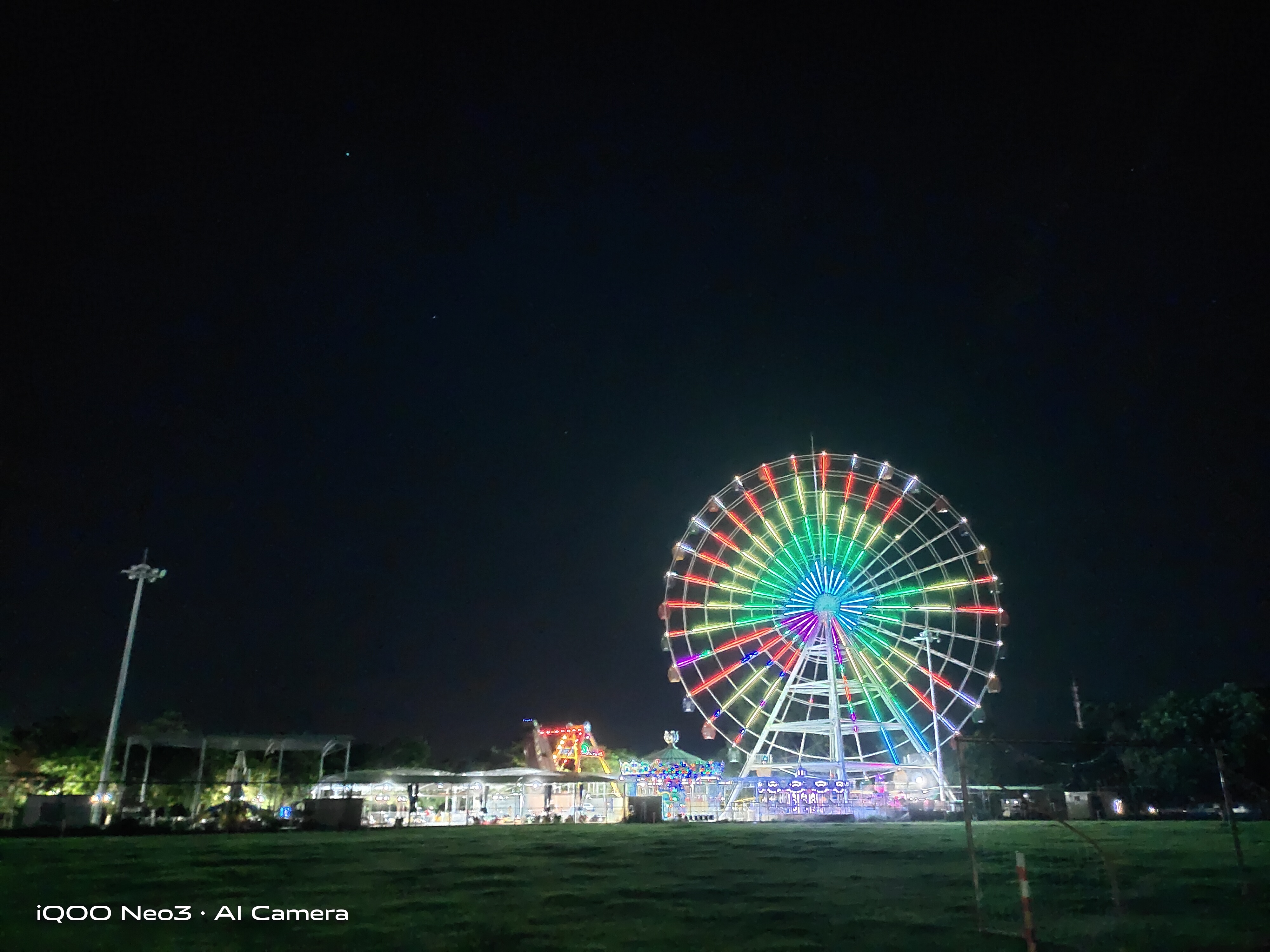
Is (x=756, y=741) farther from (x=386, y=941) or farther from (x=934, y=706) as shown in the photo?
(x=386, y=941)

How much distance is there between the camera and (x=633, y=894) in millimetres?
12719

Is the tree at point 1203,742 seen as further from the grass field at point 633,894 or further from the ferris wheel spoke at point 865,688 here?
the grass field at point 633,894

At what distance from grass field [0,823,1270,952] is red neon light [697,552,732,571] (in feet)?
80.5

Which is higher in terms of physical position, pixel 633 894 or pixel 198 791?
pixel 198 791

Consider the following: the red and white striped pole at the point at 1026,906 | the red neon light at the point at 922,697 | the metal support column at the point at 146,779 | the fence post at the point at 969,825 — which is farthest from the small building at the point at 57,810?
the red neon light at the point at 922,697

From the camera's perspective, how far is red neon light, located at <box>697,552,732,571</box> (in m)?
47.2

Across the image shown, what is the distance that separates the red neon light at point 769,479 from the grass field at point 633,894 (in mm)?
25364

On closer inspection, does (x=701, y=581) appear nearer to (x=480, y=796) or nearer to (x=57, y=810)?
(x=480, y=796)

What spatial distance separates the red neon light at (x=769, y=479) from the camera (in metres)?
47.0

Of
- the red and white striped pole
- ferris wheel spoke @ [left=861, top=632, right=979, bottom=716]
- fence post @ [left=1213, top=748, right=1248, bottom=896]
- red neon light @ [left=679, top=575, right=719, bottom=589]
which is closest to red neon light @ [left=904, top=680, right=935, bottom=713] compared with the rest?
ferris wheel spoke @ [left=861, top=632, right=979, bottom=716]

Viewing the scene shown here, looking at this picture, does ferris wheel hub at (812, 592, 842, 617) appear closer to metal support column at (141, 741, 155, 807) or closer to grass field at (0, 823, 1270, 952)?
grass field at (0, 823, 1270, 952)

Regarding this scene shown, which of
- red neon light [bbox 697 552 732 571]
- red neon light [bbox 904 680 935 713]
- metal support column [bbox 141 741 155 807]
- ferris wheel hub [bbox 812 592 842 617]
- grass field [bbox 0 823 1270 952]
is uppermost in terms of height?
red neon light [bbox 697 552 732 571]

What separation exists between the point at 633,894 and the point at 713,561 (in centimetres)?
3484

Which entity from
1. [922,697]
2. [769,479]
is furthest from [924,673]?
[769,479]
